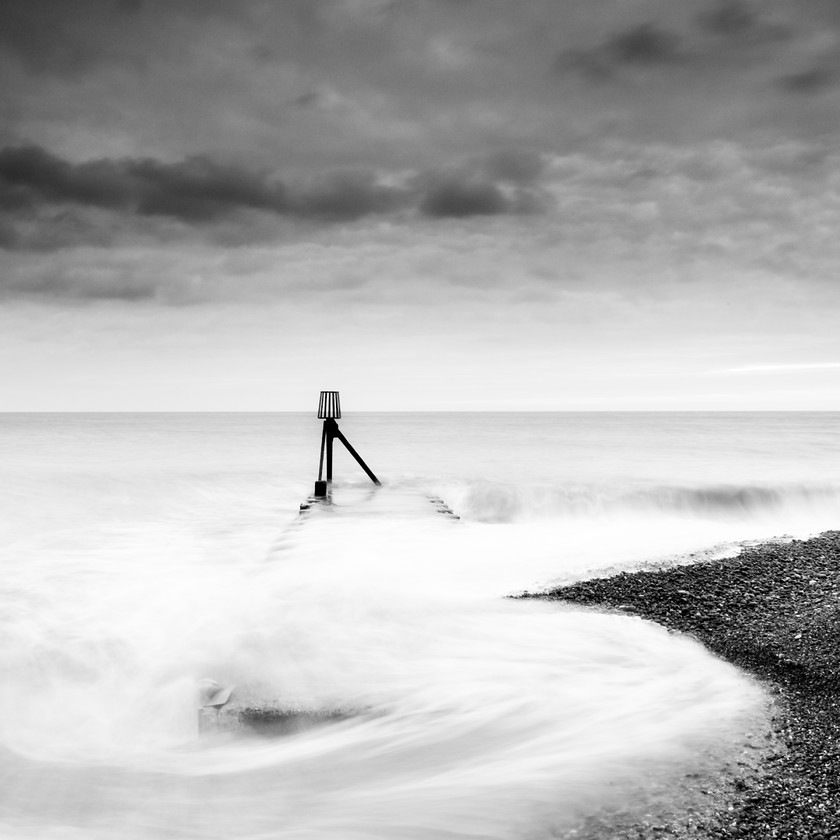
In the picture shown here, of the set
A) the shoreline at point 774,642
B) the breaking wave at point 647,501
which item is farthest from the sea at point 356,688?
the breaking wave at point 647,501

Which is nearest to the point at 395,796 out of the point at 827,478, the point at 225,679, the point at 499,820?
the point at 499,820

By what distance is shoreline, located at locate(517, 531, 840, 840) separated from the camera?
3680 mm

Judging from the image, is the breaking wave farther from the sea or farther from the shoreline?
the shoreline

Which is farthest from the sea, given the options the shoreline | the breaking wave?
the breaking wave

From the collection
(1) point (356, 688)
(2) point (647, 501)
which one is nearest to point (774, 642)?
(1) point (356, 688)

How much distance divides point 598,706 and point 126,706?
14.5 feet

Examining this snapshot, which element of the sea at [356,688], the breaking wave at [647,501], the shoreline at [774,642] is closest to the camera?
the shoreline at [774,642]

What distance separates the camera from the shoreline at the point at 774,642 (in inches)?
145

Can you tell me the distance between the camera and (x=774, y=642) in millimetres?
6598

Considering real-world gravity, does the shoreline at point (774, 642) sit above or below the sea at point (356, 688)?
above

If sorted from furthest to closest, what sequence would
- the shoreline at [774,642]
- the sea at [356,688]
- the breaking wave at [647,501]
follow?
1. the breaking wave at [647,501]
2. the sea at [356,688]
3. the shoreline at [774,642]

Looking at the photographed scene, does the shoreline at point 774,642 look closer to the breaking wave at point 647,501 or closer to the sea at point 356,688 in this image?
the sea at point 356,688

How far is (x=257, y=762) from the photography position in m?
5.00

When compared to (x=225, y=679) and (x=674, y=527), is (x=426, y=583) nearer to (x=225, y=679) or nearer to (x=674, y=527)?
(x=225, y=679)
